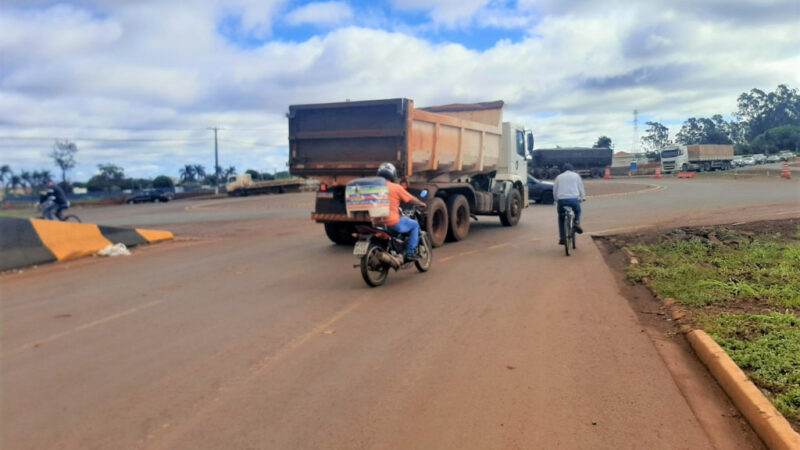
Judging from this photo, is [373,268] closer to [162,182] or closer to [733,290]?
[733,290]

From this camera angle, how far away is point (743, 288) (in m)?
6.69

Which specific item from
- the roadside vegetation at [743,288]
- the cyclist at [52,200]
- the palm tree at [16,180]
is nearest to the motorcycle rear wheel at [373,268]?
the roadside vegetation at [743,288]

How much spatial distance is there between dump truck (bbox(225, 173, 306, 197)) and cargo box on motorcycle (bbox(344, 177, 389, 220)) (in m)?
47.3

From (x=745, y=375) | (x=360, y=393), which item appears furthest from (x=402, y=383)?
(x=745, y=375)

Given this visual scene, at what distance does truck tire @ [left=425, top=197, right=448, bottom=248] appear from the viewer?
11922 mm

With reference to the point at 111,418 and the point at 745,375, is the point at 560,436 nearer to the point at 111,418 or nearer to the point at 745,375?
the point at 745,375

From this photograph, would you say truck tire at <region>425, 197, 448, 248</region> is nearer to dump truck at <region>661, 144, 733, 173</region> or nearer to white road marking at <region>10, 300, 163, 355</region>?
white road marking at <region>10, 300, 163, 355</region>

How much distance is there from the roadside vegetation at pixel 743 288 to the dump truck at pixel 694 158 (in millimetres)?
44965

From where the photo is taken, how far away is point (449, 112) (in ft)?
49.8

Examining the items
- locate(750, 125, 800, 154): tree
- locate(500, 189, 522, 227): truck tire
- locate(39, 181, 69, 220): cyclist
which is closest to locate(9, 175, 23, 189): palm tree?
locate(39, 181, 69, 220): cyclist

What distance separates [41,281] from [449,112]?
9.50 metres

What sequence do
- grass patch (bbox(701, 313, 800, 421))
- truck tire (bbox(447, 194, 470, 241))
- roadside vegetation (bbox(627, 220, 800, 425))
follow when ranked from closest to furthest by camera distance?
grass patch (bbox(701, 313, 800, 421)) < roadside vegetation (bbox(627, 220, 800, 425)) < truck tire (bbox(447, 194, 470, 241))

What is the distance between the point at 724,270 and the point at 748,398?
458 cm

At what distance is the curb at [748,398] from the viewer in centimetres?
331
